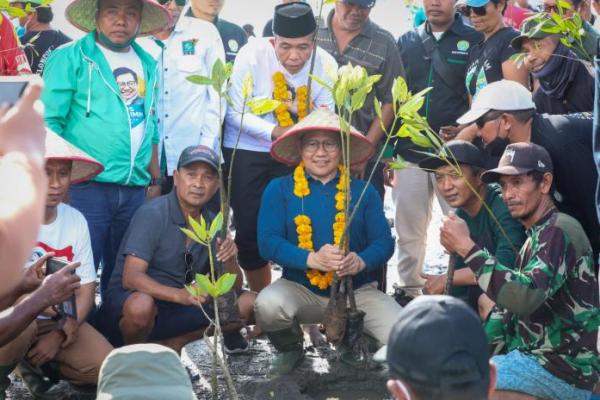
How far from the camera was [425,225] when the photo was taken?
6.83m

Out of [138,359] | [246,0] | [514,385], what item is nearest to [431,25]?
[514,385]

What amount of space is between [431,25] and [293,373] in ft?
8.86

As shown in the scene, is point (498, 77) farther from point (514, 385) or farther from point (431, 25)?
point (514, 385)

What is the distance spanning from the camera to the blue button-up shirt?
5.69 metres

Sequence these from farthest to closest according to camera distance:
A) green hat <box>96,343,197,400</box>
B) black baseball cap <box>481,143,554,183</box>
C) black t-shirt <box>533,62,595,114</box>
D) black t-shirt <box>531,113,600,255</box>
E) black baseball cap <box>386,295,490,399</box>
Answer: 1. black t-shirt <box>533,62,595,114</box>
2. black t-shirt <box>531,113,600,255</box>
3. black baseball cap <box>481,143,554,183</box>
4. green hat <box>96,343,197,400</box>
5. black baseball cap <box>386,295,490,399</box>

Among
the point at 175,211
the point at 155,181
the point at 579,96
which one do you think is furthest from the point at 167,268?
the point at 579,96

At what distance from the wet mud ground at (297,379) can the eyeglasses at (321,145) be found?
3.94 feet

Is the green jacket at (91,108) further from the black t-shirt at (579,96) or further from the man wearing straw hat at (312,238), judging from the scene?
the black t-shirt at (579,96)

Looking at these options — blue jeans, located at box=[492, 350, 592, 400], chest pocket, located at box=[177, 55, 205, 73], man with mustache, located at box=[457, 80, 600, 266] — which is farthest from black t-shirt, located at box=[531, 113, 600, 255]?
chest pocket, located at box=[177, 55, 205, 73]

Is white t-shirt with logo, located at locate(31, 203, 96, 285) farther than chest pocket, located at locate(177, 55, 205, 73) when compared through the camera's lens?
No

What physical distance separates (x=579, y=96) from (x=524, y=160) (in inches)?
42.3

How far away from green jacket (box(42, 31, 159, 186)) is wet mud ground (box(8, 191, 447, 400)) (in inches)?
47.3

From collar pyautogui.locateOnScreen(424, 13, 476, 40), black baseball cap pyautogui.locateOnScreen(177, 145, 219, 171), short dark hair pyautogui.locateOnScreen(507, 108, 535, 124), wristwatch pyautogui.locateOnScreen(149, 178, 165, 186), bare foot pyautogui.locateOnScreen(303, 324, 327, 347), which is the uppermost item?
collar pyautogui.locateOnScreen(424, 13, 476, 40)

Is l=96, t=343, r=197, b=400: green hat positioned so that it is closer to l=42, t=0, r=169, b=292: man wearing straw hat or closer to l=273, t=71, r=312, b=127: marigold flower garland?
l=42, t=0, r=169, b=292: man wearing straw hat
